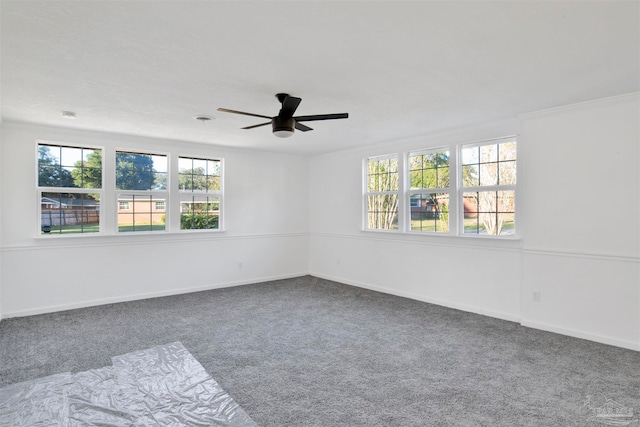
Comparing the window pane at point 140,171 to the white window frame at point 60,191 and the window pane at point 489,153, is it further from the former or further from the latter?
the window pane at point 489,153

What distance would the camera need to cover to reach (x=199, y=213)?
618 cm

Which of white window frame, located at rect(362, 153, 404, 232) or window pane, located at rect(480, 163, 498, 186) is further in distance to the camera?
white window frame, located at rect(362, 153, 404, 232)

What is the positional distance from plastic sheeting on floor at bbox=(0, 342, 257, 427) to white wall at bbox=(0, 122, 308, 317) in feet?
8.08

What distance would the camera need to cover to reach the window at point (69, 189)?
15.9 feet

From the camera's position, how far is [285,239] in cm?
714

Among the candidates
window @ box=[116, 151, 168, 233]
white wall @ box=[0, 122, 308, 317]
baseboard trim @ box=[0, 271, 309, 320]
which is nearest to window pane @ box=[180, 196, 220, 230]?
white wall @ box=[0, 122, 308, 317]

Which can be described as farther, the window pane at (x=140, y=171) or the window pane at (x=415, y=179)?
the window pane at (x=415, y=179)

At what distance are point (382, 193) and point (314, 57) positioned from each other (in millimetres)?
3735

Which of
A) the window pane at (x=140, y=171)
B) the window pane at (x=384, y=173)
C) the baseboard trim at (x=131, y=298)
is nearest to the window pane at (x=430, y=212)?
the window pane at (x=384, y=173)

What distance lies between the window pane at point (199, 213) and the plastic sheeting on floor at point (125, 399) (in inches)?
126

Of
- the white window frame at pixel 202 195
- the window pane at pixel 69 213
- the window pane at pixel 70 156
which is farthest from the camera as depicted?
the white window frame at pixel 202 195

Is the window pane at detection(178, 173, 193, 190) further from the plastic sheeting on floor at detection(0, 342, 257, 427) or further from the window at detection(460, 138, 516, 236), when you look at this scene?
the window at detection(460, 138, 516, 236)

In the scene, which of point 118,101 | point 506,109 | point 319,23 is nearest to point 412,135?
point 506,109

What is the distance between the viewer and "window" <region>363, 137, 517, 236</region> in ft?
15.1
